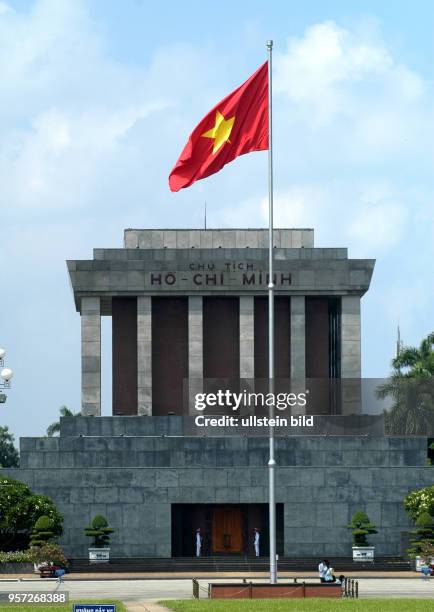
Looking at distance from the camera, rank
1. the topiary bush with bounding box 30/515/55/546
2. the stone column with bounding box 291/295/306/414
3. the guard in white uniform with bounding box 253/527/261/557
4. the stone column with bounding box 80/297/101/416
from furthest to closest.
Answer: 1. the stone column with bounding box 291/295/306/414
2. the stone column with bounding box 80/297/101/416
3. the guard in white uniform with bounding box 253/527/261/557
4. the topiary bush with bounding box 30/515/55/546

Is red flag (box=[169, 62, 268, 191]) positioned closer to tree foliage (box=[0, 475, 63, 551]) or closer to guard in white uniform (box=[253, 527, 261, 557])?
tree foliage (box=[0, 475, 63, 551])

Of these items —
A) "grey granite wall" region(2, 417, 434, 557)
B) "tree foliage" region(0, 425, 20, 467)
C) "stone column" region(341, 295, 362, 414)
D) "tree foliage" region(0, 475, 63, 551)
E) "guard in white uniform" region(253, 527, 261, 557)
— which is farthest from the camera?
"tree foliage" region(0, 425, 20, 467)

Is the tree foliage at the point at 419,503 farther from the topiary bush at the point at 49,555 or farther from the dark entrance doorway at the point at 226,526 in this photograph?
the topiary bush at the point at 49,555

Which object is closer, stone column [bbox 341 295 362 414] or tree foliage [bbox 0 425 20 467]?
stone column [bbox 341 295 362 414]

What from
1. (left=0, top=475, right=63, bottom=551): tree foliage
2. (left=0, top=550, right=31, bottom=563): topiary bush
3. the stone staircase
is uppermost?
(left=0, top=475, right=63, bottom=551): tree foliage

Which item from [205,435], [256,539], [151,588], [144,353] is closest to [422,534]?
[256,539]

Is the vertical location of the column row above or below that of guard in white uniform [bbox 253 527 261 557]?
above

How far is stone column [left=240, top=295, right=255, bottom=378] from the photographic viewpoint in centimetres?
8962

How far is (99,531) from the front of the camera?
77.1 metres

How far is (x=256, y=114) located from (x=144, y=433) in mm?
32973

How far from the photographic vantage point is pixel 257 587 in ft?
173

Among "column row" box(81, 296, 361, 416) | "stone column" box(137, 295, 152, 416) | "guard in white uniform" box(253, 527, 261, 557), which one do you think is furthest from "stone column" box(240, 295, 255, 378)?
"guard in white uniform" box(253, 527, 261, 557)

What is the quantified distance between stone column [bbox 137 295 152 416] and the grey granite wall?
7.65m

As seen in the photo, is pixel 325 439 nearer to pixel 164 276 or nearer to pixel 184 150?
pixel 164 276
